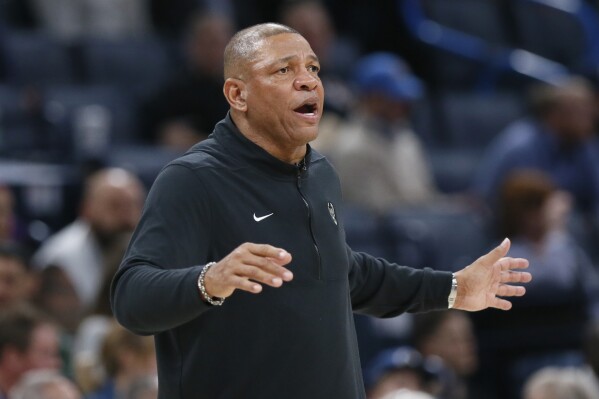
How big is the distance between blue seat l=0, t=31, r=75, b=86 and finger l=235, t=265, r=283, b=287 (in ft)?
19.4

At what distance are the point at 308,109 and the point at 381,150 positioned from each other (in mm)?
4743

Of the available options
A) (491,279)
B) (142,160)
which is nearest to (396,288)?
(491,279)

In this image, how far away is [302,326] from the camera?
2904 millimetres

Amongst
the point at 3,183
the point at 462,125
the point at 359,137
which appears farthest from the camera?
the point at 462,125

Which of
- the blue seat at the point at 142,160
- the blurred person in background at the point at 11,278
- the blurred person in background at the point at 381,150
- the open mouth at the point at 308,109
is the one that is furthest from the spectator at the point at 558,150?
the open mouth at the point at 308,109

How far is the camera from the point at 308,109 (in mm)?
3023

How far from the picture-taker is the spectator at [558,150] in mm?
7848

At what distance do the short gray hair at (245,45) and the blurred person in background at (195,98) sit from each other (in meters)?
4.91

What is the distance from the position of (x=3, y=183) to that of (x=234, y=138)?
3.87 meters

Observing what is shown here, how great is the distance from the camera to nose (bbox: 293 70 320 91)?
2.99 meters

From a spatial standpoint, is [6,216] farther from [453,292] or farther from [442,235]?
[453,292]

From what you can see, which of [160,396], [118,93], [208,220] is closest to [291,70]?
[208,220]

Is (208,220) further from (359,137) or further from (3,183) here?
(359,137)

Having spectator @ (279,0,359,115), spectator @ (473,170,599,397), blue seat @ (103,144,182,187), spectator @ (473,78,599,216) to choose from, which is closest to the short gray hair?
spectator @ (473,170,599,397)
